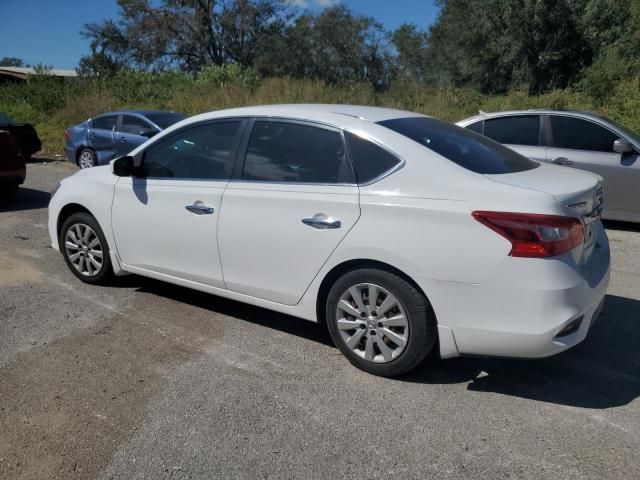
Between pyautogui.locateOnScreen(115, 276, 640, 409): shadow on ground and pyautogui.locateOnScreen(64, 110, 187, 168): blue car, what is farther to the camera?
pyautogui.locateOnScreen(64, 110, 187, 168): blue car

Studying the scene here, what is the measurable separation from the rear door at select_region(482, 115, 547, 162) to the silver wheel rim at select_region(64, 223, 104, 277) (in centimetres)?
556

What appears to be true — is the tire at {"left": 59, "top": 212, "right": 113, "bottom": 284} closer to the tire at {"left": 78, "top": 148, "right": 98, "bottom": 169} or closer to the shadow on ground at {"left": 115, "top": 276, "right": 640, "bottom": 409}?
the shadow on ground at {"left": 115, "top": 276, "right": 640, "bottom": 409}

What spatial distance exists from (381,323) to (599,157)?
5.56m

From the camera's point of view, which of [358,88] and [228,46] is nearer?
[358,88]

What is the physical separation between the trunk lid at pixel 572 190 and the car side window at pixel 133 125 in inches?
423

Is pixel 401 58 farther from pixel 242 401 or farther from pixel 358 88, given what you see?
pixel 242 401

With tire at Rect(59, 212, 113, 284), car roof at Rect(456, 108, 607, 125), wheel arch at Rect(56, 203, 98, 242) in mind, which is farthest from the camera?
car roof at Rect(456, 108, 607, 125)

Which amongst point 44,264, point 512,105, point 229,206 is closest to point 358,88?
point 512,105

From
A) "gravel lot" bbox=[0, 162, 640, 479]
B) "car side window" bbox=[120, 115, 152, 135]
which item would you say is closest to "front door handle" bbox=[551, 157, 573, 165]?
"gravel lot" bbox=[0, 162, 640, 479]

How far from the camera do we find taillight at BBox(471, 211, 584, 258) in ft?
10.4

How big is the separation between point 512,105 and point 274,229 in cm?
1344

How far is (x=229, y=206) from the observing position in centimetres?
419

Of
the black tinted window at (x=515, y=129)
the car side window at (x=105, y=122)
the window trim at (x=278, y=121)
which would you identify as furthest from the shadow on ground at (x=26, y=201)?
the black tinted window at (x=515, y=129)

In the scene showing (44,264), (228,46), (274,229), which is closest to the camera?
(274,229)
